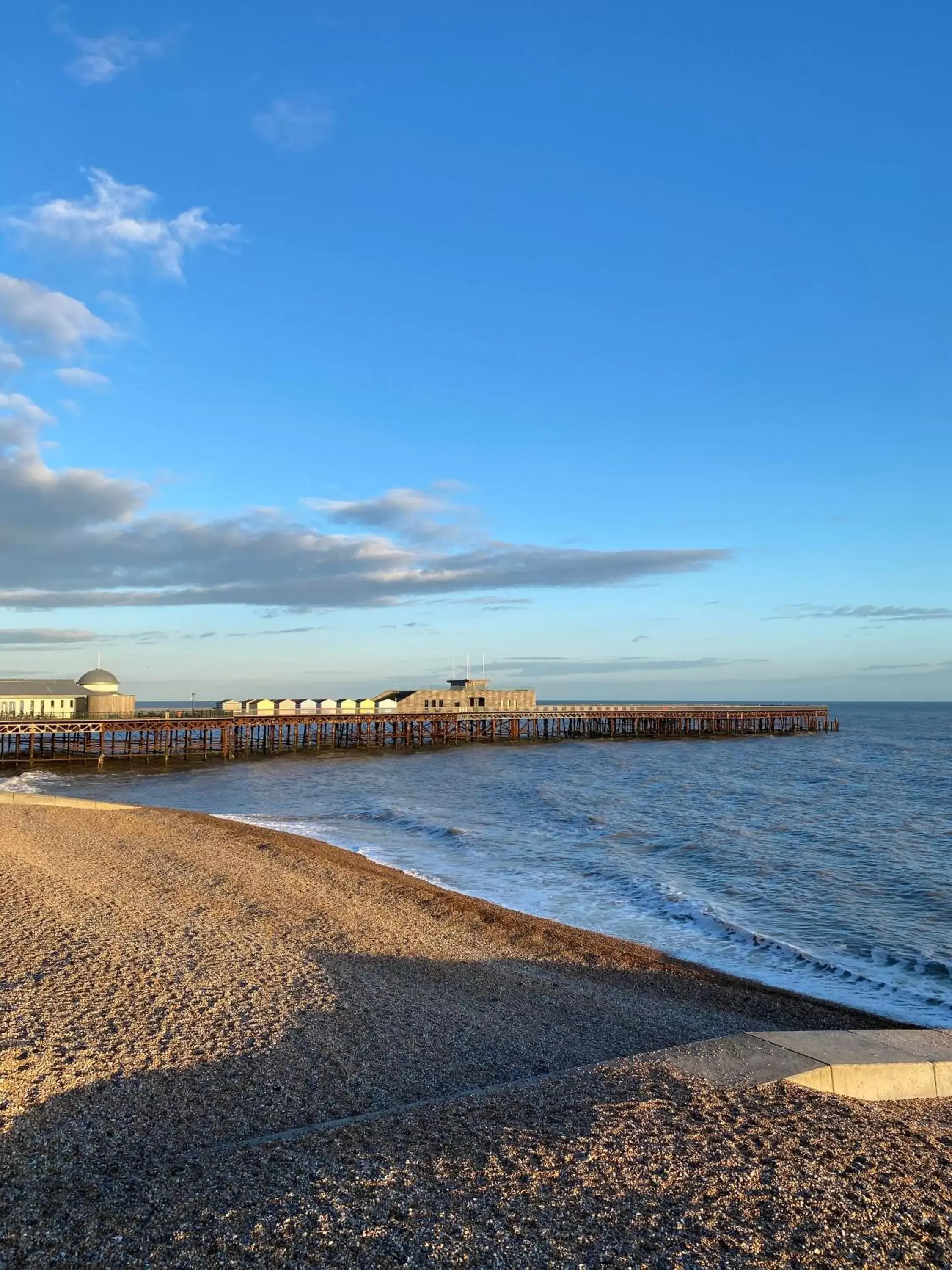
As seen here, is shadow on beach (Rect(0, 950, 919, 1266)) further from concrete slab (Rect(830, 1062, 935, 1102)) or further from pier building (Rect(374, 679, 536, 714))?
pier building (Rect(374, 679, 536, 714))

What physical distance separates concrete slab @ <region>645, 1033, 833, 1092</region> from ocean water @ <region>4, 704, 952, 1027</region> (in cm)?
446

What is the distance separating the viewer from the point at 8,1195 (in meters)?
4.69

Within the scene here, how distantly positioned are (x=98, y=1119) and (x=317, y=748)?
52.0 m

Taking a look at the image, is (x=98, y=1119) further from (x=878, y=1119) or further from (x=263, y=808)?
(x=263, y=808)

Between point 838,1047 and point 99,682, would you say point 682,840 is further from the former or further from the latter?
point 99,682

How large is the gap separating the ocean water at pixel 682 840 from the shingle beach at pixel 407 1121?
2.54 m

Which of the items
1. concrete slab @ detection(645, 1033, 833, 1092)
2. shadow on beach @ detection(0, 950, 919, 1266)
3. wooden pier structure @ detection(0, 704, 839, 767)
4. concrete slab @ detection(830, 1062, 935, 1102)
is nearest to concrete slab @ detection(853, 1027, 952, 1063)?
concrete slab @ detection(830, 1062, 935, 1102)

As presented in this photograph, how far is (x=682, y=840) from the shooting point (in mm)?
22750

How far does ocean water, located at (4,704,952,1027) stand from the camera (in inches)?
508

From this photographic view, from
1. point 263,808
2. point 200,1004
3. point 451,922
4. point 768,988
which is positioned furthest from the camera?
point 263,808

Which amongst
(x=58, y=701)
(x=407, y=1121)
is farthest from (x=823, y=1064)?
(x=58, y=701)

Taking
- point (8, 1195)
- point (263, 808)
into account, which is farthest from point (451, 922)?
point (263, 808)

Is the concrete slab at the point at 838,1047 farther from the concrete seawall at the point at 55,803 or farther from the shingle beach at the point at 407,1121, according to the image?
the concrete seawall at the point at 55,803

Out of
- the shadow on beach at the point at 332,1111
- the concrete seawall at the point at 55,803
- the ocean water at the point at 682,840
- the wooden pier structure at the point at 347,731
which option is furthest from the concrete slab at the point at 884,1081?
the wooden pier structure at the point at 347,731
